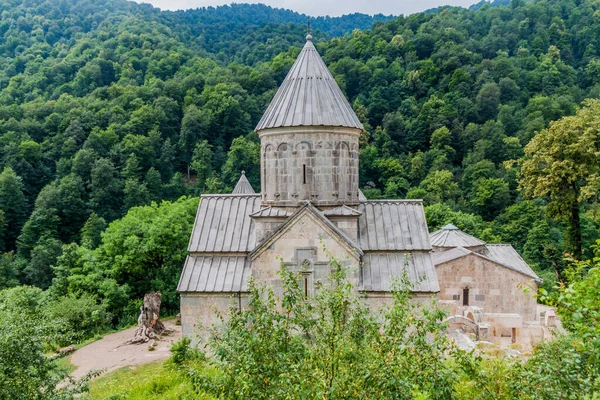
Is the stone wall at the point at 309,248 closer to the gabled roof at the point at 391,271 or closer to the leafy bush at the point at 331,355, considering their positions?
the gabled roof at the point at 391,271

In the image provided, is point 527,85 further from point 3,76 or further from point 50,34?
point 50,34

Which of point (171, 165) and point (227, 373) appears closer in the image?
point (227, 373)

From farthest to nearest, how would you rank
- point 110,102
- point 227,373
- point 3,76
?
point 3,76, point 110,102, point 227,373

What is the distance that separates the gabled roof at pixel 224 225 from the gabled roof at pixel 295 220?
0.91 meters

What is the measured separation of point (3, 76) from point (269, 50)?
3673 cm

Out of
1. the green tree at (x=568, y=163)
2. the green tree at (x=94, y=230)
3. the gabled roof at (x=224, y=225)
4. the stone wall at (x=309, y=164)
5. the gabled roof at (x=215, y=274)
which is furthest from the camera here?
the green tree at (x=94, y=230)

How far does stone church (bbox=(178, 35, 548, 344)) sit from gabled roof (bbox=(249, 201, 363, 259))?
2cm

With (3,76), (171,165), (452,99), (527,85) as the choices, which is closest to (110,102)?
(171,165)

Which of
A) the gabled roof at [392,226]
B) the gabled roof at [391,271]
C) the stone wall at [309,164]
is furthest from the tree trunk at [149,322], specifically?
the gabled roof at [392,226]

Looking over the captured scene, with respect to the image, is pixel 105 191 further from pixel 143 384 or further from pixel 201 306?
pixel 143 384

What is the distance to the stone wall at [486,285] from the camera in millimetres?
16016

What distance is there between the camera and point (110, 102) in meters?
47.3

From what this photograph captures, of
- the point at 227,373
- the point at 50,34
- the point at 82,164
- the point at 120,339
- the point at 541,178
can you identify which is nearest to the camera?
the point at 227,373

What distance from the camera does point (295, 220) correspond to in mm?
11320
